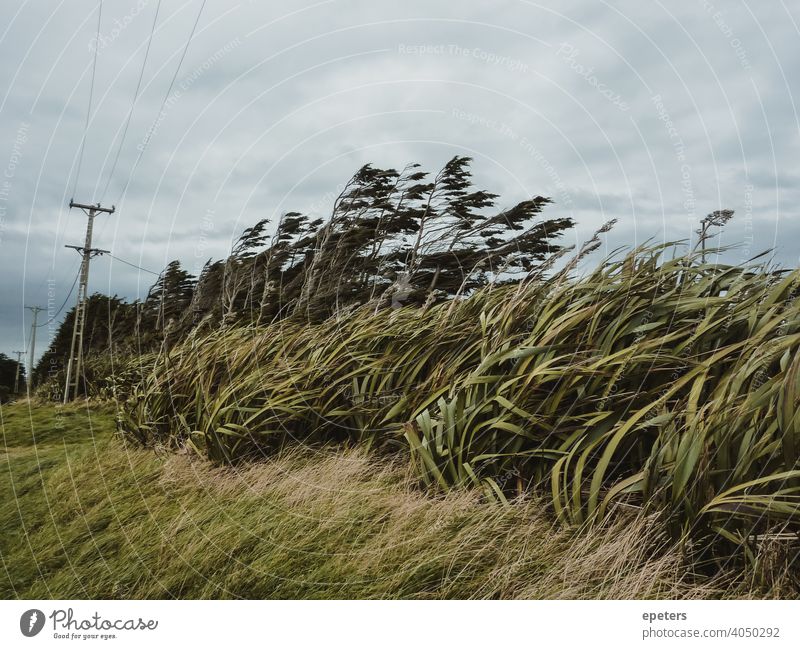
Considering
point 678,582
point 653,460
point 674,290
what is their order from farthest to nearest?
point 674,290
point 653,460
point 678,582

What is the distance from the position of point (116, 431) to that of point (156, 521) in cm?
128

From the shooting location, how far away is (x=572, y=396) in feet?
8.46

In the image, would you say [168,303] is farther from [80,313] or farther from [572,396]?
[572,396]

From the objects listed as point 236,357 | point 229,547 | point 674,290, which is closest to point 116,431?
point 236,357

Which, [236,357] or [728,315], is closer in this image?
[728,315]

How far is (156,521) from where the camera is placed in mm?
2594

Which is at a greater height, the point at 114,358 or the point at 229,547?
the point at 114,358

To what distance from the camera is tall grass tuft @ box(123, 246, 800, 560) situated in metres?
2.10
